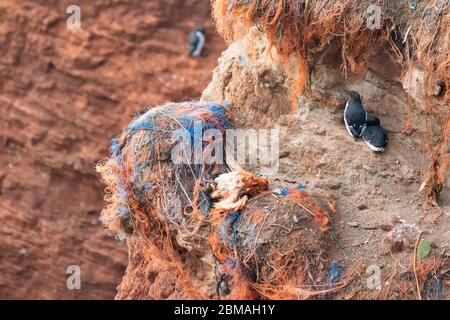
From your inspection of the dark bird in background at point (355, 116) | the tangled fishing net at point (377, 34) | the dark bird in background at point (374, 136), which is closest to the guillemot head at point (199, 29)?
the tangled fishing net at point (377, 34)

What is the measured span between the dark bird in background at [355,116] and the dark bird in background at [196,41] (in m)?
7.67

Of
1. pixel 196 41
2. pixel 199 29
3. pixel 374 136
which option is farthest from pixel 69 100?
pixel 374 136

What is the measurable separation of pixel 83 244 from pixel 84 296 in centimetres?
82

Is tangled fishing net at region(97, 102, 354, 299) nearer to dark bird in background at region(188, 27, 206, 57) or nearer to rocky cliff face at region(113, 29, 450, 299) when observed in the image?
rocky cliff face at region(113, 29, 450, 299)

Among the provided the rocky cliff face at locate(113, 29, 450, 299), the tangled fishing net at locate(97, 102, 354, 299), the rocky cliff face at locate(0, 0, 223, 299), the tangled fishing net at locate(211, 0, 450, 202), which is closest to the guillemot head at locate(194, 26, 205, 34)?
the rocky cliff face at locate(0, 0, 223, 299)

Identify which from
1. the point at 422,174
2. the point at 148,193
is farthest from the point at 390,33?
the point at 148,193

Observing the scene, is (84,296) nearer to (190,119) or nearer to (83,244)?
(83,244)

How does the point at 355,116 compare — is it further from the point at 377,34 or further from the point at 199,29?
the point at 199,29

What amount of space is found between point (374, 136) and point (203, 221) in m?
1.40

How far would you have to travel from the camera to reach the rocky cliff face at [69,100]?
14.3 m

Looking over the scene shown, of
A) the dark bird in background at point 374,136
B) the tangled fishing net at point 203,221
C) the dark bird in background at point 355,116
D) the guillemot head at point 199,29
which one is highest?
the guillemot head at point 199,29

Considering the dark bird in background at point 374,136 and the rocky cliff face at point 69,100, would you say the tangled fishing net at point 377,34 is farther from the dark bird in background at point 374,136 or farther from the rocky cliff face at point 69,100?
the rocky cliff face at point 69,100

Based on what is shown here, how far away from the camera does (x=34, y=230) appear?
14.3 meters

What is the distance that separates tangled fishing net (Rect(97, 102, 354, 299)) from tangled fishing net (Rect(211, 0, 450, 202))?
2.63 feet
